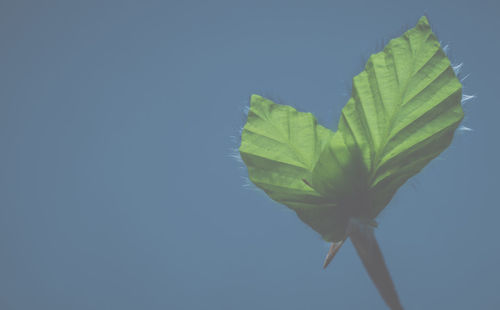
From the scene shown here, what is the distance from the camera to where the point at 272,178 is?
0.19m

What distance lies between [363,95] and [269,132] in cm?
5

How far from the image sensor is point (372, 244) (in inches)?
6.5

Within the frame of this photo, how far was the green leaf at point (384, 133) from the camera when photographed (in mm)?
175

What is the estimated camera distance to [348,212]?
0.18 metres

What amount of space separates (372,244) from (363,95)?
0.24 ft

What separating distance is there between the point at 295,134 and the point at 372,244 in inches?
2.7

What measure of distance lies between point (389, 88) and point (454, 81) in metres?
0.03

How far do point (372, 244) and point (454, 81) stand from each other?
3.4 inches

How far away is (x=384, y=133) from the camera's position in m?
0.18

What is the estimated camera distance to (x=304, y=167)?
19 cm

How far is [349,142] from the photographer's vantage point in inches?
7.2

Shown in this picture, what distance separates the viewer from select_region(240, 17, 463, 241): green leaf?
175mm

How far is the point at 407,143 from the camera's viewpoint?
0.18 meters
